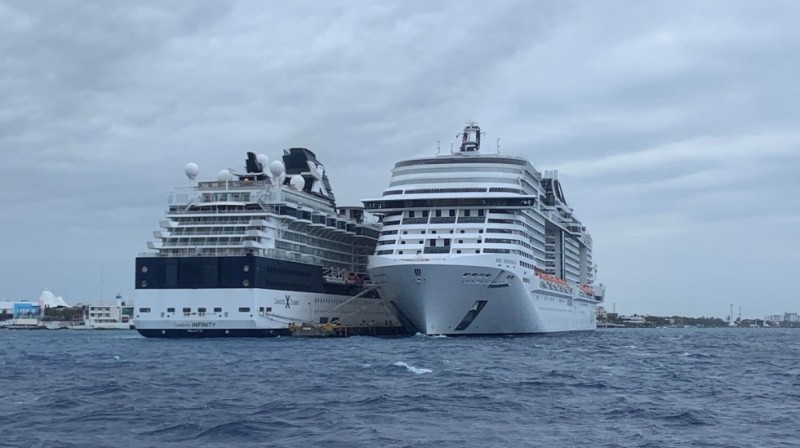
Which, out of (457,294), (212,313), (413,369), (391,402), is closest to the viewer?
(391,402)

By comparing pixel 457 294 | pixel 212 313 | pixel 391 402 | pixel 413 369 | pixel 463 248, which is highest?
pixel 463 248

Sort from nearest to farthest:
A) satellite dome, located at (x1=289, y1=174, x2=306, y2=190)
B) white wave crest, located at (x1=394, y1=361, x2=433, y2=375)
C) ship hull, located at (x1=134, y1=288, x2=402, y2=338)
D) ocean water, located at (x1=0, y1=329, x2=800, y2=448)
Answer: ocean water, located at (x1=0, y1=329, x2=800, y2=448) → white wave crest, located at (x1=394, y1=361, x2=433, y2=375) → ship hull, located at (x1=134, y1=288, x2=402, y2=338) → satellite dome, located at (x1=289, y1=174, x2=306, y2=190)

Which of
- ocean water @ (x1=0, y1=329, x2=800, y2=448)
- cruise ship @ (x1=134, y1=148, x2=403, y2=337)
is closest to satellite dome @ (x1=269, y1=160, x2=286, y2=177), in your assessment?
cruise ship @ (x1=134, y1=148, x2=403, y2=337)

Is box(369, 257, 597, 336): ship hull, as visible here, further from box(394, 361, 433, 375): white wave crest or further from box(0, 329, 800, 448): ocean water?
box(394, 361, 433, 375): white wave crest

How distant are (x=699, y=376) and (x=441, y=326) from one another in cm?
3214

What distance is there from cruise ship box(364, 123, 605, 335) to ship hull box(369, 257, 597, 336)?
73 mm

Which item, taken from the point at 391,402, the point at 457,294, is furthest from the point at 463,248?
the point at 391,402

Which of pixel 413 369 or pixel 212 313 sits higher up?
pixel 212 313

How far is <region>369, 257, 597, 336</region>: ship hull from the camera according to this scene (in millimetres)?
74625

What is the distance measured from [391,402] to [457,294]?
4225 centimetres

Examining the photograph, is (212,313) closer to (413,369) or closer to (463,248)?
(463,248)

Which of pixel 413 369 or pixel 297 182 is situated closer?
pixel 413 369

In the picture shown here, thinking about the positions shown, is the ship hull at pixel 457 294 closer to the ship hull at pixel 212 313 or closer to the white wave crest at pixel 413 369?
the ship hull at pixel 212 313

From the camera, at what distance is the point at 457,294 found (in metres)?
75.8
